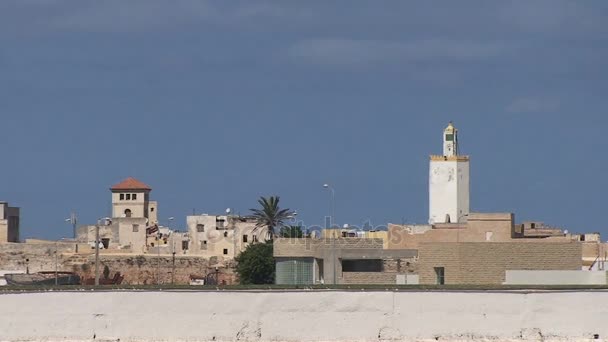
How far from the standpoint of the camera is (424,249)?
48.8 meters

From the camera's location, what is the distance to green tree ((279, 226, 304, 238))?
8925cm

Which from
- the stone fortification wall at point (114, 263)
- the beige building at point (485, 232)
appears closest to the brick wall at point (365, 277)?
the beige building at point (485, 232)

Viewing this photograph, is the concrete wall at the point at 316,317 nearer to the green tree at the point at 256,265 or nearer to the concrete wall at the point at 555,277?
the concrete wall at the point at 555,277

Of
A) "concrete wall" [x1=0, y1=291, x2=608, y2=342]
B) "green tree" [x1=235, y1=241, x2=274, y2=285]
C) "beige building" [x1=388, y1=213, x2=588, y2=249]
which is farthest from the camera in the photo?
"green tree" [x1=235, y1=241, x2=274, y2=285]

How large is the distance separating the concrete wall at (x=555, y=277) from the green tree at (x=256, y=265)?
4280 centimetres

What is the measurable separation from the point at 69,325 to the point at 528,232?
34657mm

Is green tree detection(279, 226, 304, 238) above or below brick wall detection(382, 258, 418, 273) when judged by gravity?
above

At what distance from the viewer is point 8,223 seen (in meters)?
112

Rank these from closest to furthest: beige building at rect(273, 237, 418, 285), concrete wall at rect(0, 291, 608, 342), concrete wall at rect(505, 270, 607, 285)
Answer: concrete wall at rect(0, 291, 608, 342) → concrete wall at rect(505, 270, 607, 285) → beige building at rect(273, 237, 418, 285)

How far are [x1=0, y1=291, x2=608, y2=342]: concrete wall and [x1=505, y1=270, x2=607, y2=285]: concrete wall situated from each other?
967 centimetres

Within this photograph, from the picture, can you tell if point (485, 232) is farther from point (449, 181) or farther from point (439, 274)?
point (449, 181)

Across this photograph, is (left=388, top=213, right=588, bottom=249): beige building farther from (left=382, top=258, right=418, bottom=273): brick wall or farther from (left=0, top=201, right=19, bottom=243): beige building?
(left=0, top=201, right=19, bottom=243): beige building

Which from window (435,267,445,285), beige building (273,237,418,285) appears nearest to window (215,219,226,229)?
beige building (273,237,418,285)

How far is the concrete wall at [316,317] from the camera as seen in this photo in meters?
34.2
